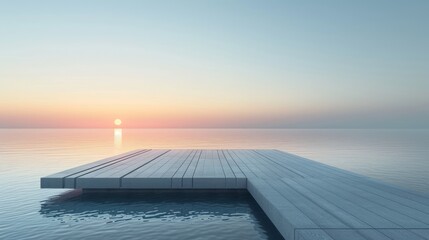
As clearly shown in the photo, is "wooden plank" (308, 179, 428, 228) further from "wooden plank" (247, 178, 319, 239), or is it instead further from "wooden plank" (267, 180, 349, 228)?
"wooden plank" (247, 178, 319, 239)

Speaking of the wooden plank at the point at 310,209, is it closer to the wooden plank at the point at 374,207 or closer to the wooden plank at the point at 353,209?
the wooden plank at the point at 353,209

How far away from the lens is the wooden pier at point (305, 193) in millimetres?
5234

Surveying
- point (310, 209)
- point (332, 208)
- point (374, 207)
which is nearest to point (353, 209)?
point (332, 208)

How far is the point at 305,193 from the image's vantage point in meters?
7.92

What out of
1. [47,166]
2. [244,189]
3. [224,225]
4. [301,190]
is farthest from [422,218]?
[47,166]

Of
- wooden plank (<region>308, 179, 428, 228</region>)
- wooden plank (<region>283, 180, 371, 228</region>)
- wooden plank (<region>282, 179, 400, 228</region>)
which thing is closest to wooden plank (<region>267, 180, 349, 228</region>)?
wooden plank (<region>283, 180, 371, 228</region>)

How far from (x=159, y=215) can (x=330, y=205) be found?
14.5 ft

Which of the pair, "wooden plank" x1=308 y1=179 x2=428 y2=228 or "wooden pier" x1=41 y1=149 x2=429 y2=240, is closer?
"wooden pier" x1=41 y1=149 x2=429 y2=240

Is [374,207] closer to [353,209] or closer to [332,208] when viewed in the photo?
[353,209]

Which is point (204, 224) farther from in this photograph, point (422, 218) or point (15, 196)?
point (15, 196)

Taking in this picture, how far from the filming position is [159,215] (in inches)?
346

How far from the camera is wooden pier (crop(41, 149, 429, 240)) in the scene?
523cm

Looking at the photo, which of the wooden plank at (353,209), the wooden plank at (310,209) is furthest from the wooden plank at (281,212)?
the wooden plank at (353,209)

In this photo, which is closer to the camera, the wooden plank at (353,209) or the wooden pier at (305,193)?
the wooden pier at (305,193)
